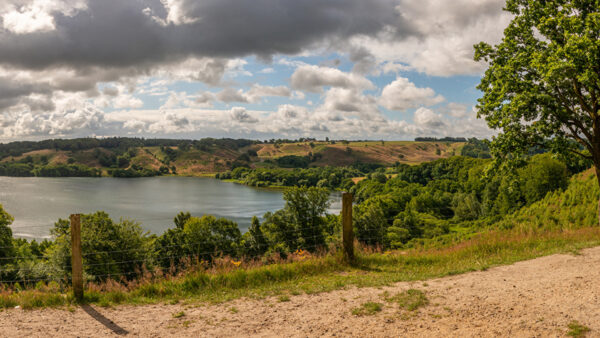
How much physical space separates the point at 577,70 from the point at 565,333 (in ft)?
32.6

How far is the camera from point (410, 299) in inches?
267

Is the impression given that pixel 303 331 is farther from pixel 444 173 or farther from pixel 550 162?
pixel 444 173

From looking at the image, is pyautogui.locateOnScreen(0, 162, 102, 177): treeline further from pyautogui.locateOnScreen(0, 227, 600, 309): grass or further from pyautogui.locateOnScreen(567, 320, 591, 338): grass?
pyautogui.locateOnScreen(567, 320, 591, 338): grass

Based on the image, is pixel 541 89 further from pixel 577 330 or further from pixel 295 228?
pixel 295 228

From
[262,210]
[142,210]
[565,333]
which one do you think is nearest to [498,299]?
[565,333]

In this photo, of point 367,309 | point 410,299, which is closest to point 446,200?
point 410,299

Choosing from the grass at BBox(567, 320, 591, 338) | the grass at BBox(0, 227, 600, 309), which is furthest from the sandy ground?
the grass at BBox(0, 227, 600, 309)

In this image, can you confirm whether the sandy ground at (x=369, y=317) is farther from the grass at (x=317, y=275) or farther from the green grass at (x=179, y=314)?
the grass at (x=317, y=275)

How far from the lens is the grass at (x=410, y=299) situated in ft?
21.3

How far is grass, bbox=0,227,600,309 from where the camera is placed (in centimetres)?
757

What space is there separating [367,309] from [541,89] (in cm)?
1121

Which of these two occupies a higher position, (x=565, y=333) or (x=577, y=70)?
(x=577, y=70)

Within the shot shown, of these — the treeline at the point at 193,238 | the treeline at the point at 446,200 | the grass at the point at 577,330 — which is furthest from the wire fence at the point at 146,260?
the treeline at the point at 446,200

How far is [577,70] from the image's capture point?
11.8 metres
